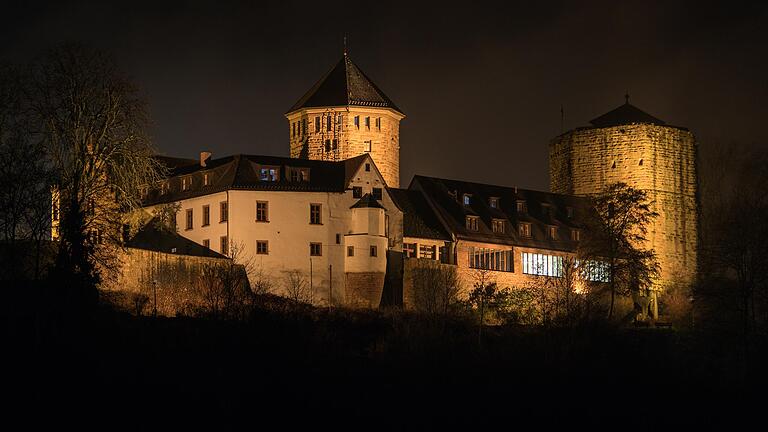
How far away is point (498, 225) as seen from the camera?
308ft

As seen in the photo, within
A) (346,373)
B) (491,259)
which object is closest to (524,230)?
(491,259)

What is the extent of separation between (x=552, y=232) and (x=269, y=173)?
2105cm

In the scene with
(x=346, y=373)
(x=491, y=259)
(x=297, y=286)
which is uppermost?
(x=491, y=259)

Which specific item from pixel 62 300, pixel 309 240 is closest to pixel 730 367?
pixel 309 240

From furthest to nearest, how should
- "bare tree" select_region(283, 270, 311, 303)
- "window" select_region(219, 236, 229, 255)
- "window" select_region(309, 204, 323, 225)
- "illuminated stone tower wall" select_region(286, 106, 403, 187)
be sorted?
"illuminated stone tower wall" select_region(286, 106, 403, 187)
"window" select_region(309, 204, 323, 225)
"window" select_region(219, 236, 229, 255)
"bare tree" select_region(283, 270, 311, 303)

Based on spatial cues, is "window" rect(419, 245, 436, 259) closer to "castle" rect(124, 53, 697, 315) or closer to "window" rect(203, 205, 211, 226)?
"castle" rect(124, 53, 697, 315)

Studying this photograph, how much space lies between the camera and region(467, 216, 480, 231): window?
9159cm

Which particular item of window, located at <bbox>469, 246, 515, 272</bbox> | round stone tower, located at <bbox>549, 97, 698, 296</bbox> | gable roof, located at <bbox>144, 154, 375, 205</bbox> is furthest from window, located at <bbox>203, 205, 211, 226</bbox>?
round stone tower, located at <bbox>549, 97, 698, 296</bbox>

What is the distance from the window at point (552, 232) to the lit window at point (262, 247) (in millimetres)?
21829

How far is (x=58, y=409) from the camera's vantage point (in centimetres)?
5544

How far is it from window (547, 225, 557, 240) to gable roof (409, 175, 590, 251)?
220 mm

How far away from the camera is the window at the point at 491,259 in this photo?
8975cm

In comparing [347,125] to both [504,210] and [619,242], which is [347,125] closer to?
[504,210]

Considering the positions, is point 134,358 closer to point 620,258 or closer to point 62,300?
point 62,300
